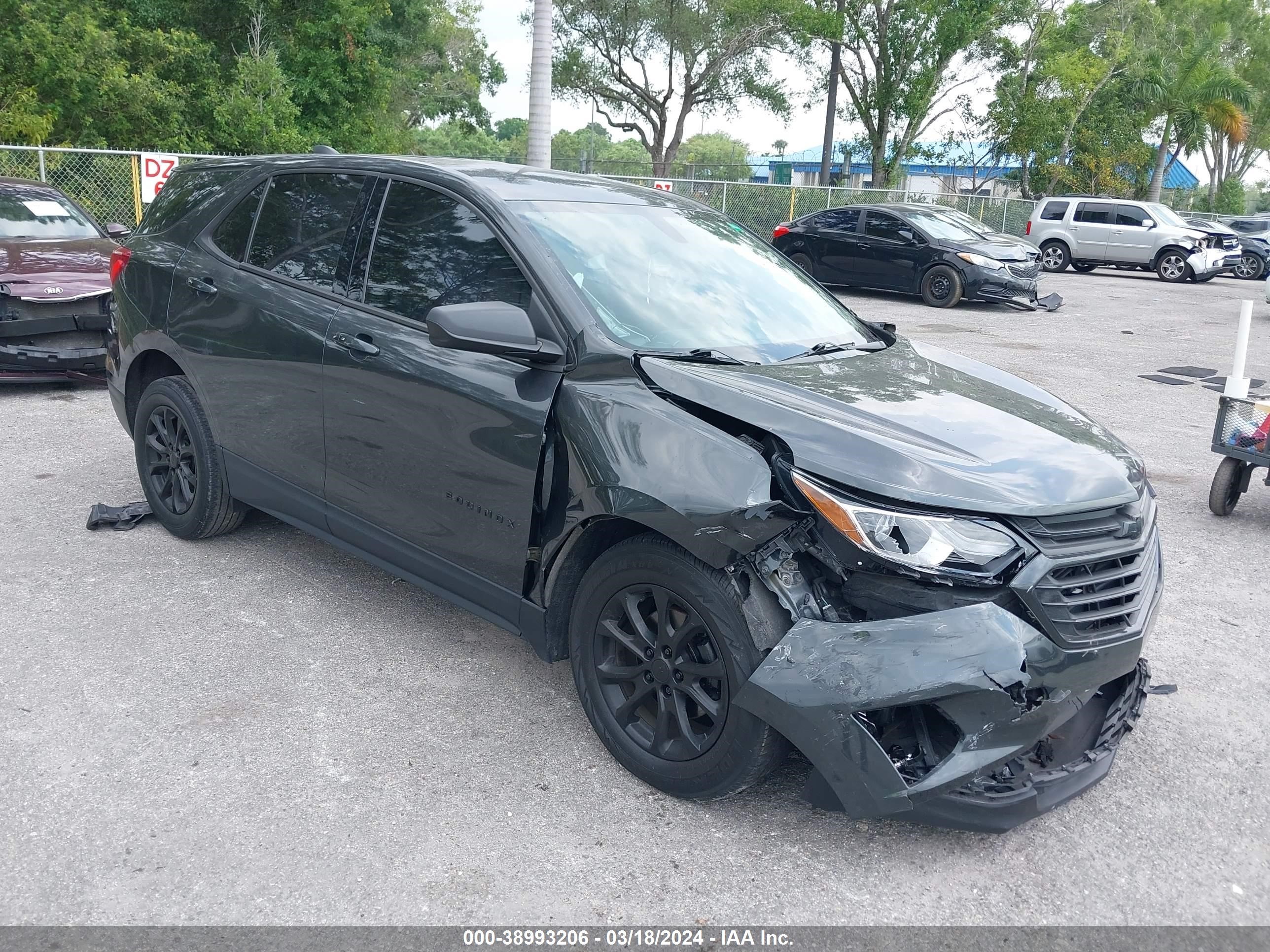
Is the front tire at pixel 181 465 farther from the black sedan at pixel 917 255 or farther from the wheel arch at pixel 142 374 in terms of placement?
the black sedan at pixel 917 255

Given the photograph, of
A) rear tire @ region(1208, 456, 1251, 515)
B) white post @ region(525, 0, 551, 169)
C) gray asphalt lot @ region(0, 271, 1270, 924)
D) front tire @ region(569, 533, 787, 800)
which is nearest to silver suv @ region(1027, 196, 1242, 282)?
white post @ region(525, 0, 551, 169)

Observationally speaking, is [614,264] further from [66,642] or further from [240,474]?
[66,642]

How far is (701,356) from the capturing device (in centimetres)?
353

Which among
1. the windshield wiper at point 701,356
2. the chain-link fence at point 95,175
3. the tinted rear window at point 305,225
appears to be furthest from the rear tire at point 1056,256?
the windshield wiper at point 701,356

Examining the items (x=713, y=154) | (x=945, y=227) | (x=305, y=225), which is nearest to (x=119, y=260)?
(x=305, y=225)

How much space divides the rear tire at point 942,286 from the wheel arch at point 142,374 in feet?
45.9

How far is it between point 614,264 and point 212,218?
2.25m

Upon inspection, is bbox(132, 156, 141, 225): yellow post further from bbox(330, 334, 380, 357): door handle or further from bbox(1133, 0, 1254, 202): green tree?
bbox(1133, 0, 1254, 202): green tree

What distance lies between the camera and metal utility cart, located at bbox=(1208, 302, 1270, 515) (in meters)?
5.90

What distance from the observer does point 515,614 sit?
11.8 ft

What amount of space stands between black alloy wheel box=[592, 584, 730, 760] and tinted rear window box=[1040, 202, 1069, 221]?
2576 cm

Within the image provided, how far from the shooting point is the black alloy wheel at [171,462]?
16.6ft

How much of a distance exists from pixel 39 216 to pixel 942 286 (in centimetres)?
1273

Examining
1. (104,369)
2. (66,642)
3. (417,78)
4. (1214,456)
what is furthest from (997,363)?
(417,78)
